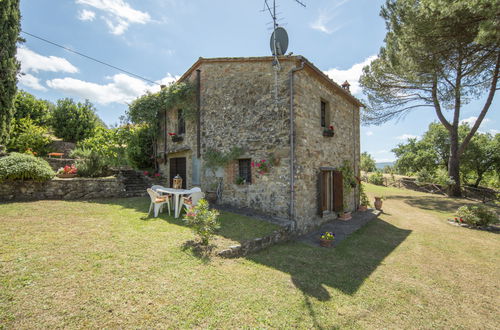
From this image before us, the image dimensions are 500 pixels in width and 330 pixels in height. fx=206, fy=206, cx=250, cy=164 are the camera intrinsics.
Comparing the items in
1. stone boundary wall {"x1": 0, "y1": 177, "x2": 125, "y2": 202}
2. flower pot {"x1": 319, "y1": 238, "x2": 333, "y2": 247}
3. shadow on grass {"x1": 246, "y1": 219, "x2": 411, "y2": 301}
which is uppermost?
stone boundary wall {"x1": 0, "y1": 177, "x2": 125, "y2": 202}

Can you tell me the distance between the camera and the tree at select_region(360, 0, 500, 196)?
945 cm

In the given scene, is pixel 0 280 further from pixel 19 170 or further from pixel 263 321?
pixel 19 170

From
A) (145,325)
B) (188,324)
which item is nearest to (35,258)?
(145,325)

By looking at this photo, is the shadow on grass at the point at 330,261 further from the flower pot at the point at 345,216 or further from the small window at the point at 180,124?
the small window at the point at 180,124

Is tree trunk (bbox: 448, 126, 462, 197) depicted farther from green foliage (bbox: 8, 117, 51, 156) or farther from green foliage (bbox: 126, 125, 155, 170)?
green foliage (bbox: 8, 117, 51, 156)

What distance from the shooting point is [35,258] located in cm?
353

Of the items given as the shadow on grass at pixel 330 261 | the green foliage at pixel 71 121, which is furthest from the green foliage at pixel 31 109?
the shadow on grass at pixel 330 261

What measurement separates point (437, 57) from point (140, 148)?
60.3 feet

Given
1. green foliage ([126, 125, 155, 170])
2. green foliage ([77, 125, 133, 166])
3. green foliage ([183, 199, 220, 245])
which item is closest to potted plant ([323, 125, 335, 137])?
green foliage ([183, 199, 220, 245])

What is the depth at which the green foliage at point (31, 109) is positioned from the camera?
1677 cm

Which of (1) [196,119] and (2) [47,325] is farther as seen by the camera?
(1) [196,119]

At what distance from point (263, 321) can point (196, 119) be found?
7.85m

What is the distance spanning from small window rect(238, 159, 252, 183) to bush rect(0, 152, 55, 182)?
7059mm

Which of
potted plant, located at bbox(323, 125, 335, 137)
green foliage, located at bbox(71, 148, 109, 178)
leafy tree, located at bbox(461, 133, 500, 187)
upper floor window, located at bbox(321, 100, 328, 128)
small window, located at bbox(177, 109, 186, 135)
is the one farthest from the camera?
leafy tree, located at bbox(461, 133, 500, 187)
